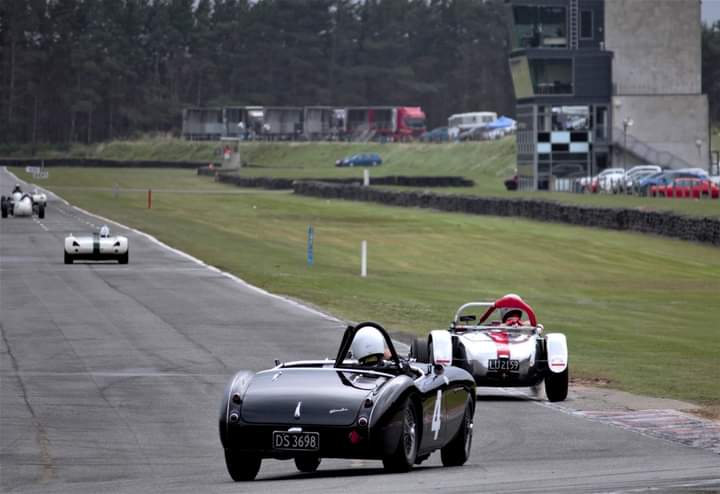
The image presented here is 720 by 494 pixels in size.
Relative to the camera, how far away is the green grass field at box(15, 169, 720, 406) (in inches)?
991

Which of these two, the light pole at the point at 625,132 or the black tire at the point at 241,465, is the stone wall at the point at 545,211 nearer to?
the light pole at the point at 625,132

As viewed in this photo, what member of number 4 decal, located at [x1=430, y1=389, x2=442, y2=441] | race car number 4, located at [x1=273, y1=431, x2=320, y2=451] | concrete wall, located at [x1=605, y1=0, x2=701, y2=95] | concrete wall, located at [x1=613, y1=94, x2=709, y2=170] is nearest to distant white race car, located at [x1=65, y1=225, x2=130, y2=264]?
number 4 decal, located at [x1=430, y1=389, x2=442, y2=441]

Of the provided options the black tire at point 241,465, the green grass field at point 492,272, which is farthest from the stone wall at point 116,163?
the black tire at point 241,465

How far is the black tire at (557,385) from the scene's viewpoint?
1778cm

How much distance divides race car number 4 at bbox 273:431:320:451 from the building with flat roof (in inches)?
3695

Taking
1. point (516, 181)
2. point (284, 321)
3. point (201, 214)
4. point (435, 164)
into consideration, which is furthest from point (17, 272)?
point (435, 164)

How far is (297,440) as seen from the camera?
11.3m

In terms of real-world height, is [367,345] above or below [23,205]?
below

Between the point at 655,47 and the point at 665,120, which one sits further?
the point at 655,47

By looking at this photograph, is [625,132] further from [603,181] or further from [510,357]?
[510,357]

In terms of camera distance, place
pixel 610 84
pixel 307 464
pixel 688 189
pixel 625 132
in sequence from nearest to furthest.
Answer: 1. pixel 307 464
2. pixel 688 189
3. pixel 625 132
4. pixel 610 84

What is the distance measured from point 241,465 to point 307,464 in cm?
68

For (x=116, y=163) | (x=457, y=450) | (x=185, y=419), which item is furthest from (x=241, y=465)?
(x=116, y=163)

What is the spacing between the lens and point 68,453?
1414cm
